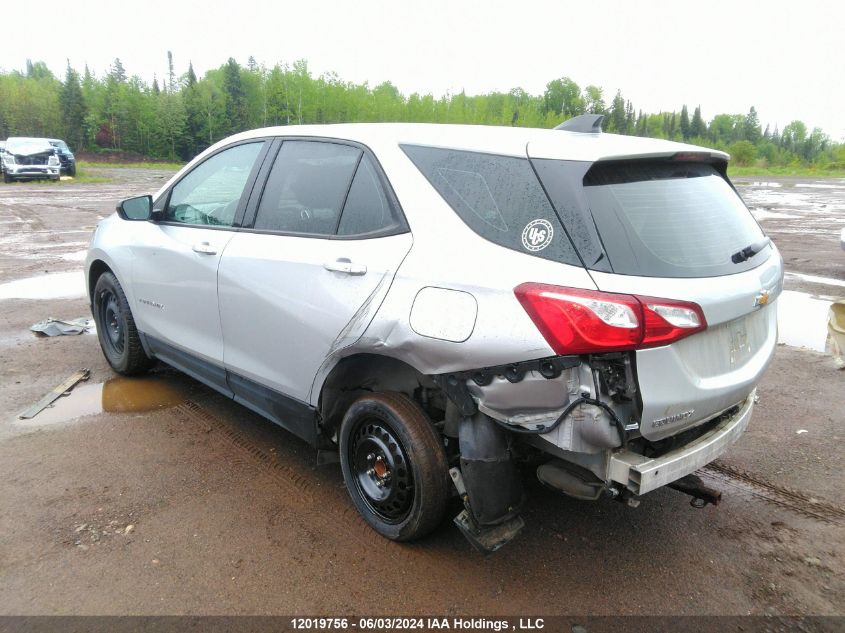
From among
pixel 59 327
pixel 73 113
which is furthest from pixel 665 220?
pixel 73 113

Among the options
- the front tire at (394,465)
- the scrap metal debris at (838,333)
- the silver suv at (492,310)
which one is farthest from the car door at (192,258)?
the scrap metal debris at (838,333)

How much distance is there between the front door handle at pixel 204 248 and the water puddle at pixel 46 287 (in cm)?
472

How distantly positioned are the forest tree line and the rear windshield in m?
62.9

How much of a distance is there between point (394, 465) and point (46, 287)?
704 cm

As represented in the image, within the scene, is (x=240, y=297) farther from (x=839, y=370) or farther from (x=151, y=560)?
(x=839, y=370)

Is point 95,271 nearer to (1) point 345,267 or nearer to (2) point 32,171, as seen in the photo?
(1) point 345,267

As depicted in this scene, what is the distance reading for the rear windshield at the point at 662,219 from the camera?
239 cm

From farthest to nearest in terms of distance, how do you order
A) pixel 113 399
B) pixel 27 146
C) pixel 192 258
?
pixel 27 146 → pixel 113 399 → pixel 192 258

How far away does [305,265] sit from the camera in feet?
10.2

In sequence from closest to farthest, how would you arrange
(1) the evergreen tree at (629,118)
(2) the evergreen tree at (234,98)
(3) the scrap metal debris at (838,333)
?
1. (3) the scrap metal debris at (838,333)
2. (2) the evergreen tree at (234,98)
3. (1) the evergreen tree at (629,118)

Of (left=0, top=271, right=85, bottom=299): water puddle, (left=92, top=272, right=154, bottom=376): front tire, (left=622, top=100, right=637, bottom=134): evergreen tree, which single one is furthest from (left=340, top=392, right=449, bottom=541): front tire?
(left=622, top=100, right=637, bottom=134): evergreen tree

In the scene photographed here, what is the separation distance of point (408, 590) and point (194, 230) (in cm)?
252

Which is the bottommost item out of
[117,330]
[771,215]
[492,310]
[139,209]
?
[771,215]

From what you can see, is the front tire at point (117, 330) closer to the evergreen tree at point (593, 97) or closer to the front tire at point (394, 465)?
the front tire at point (394, 465)
